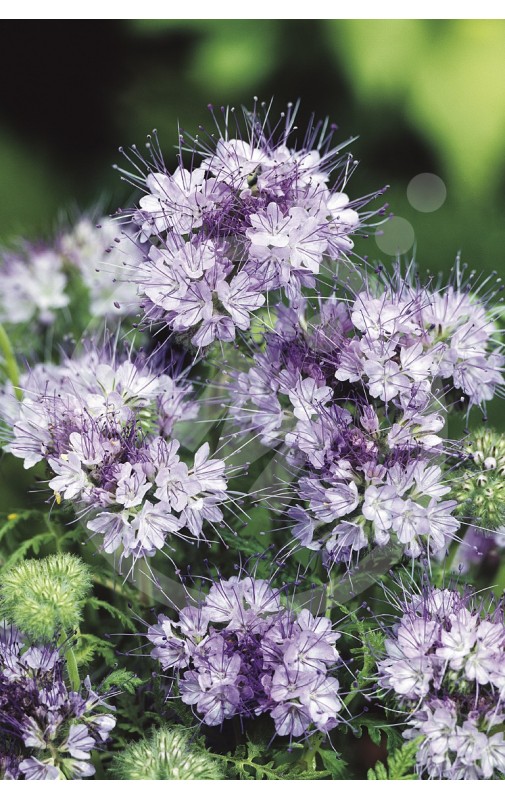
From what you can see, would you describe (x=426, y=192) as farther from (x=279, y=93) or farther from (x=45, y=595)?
(x=45, y=595)

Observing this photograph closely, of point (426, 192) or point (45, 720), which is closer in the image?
point (45, 720)

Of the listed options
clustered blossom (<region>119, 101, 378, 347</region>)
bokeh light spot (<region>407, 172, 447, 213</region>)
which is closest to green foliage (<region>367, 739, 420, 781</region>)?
clustered blossom (<region>119, 101, 378, 347</region>)

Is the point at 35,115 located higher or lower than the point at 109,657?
higher

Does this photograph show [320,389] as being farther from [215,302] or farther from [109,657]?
[109,657]

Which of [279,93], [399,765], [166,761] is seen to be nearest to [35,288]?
[279,93]

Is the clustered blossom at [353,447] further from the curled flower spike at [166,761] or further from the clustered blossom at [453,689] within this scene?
the curled flower spike at [166,761]
